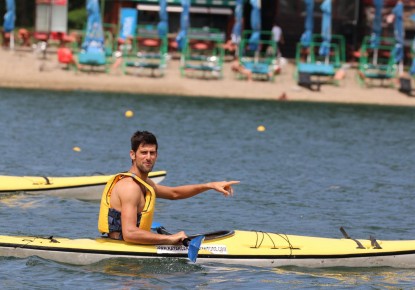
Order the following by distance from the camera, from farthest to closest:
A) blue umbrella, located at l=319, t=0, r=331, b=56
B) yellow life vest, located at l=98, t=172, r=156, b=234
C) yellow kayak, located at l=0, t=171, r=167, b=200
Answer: blue umbrella, located at l=319, t=0, r=331, b=56, yellow kayak, located at l=0, t=171, r=167, b=200, yellow life vest, located at l=98, t=172, r=156, b=234

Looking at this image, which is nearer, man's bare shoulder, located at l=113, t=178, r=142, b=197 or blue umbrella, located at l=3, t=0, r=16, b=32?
man's bare shoulder, located at l=113, t=178, r=142, b=197

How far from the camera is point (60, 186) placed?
15.9 metres

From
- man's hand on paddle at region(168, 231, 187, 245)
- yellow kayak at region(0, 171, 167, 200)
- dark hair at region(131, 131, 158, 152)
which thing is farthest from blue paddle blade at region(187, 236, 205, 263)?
yellow kayak at region(0, 171, 167, 200)

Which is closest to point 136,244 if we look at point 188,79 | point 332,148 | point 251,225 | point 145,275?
point 145,275

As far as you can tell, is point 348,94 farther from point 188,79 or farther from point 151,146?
point 151,146

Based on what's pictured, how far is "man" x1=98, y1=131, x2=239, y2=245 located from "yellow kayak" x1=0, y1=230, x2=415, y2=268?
180mm

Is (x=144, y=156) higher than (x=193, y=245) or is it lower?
higher

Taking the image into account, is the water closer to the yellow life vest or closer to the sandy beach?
the yellow life vest

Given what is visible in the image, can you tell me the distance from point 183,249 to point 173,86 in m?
23.7

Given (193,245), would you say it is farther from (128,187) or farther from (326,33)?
(326,33)

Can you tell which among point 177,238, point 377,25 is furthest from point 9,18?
point 177,238

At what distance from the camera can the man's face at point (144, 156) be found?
9.80 meters

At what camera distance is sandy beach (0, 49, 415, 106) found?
33938 mm

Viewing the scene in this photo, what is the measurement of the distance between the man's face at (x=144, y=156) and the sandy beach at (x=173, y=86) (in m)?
24.0
